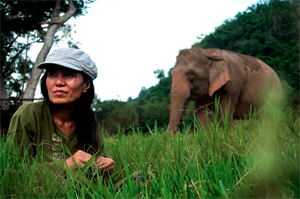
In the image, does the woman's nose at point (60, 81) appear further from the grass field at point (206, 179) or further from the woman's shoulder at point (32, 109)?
the grass field at point (206, 179)

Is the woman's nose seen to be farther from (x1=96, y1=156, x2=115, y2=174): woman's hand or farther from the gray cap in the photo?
(x1=96, y1=156, x2=115, y2=174): woman's hand

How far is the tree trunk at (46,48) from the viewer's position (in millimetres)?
11906

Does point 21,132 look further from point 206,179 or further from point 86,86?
point 206,179

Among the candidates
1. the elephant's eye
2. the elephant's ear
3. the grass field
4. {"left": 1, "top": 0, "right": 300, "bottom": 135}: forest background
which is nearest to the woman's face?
the grass field

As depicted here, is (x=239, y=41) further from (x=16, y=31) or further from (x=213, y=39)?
(x=16, y=31)

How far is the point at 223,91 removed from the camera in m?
5.60

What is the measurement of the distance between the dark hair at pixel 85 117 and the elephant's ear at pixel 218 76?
378cm

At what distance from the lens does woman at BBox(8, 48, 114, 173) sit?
1.75 m

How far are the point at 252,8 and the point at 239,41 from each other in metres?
8.55

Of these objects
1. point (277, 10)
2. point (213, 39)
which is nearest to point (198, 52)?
Result: point (213, 39)

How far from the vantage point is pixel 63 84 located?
1.80 m

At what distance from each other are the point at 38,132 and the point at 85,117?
32 centimetres

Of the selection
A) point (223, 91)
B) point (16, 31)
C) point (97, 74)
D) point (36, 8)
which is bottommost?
point (223, 91)

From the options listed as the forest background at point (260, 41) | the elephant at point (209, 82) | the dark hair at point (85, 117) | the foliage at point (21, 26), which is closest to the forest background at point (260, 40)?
the forest background at point (260, 41)
